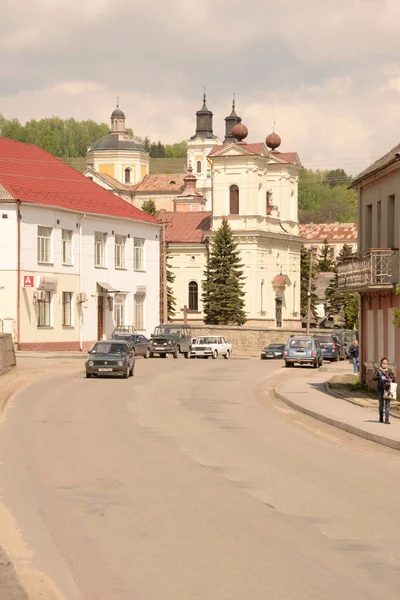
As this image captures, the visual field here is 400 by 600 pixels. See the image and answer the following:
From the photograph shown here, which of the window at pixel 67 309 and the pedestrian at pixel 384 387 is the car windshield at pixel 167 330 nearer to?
the window at pixel 67 309

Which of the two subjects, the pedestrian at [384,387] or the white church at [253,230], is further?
the white church at [253,230]

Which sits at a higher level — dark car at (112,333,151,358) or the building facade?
the building facade

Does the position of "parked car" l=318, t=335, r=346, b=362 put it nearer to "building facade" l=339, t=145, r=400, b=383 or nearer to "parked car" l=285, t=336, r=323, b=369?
"parked car" l=285, t=336, r=323, b=369

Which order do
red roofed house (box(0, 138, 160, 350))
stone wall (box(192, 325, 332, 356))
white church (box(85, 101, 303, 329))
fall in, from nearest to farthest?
red roofed house (box(0, 138, 160, 350)), stone wall (box(192, 325, 332, 356)), white church (box(85, 101, 303, 329))

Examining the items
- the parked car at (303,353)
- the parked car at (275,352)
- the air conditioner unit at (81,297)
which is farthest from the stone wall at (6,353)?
the parked car at (275,352)

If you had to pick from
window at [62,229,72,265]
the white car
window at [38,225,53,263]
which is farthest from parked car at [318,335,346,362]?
window at [38,225,53,263]

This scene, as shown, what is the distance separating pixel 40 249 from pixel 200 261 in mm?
50411

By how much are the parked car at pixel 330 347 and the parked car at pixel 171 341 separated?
314 inches

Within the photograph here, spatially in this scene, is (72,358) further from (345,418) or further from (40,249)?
(345,418)

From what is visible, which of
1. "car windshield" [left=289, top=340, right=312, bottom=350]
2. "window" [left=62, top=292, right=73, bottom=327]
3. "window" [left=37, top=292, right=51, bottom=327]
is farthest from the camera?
"window" [left=62, top=292, right=73, bottom=327]

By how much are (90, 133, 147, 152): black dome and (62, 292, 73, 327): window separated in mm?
110790

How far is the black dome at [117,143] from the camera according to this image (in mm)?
181125

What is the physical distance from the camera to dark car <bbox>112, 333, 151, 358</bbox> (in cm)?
6450

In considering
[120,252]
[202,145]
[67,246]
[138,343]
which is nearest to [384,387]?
[138,343]
